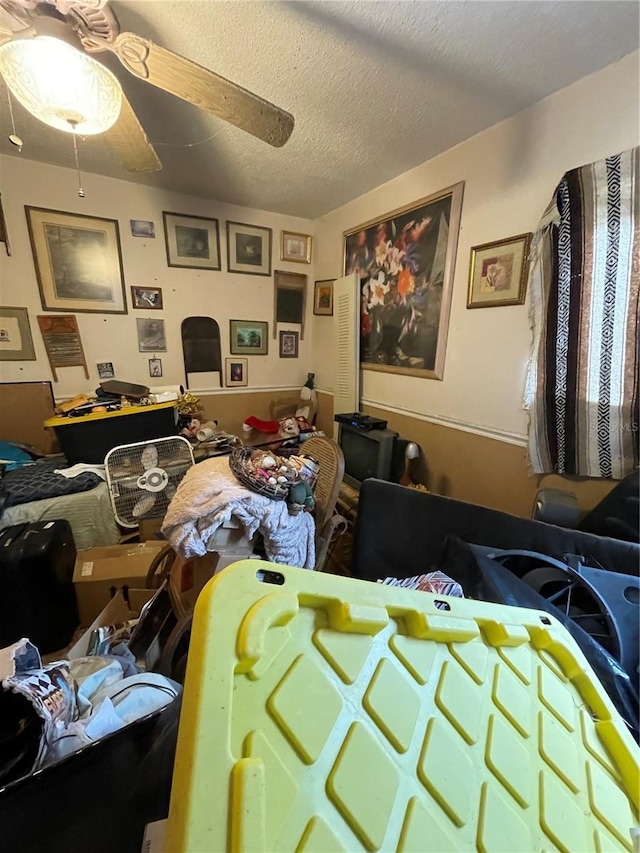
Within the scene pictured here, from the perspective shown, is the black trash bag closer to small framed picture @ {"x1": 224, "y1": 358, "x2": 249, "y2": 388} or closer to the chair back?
the chair back

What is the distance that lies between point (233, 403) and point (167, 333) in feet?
2.44

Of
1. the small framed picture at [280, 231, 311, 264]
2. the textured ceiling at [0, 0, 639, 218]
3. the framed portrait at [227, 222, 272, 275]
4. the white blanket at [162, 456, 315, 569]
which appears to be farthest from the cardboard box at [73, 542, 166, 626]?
the small framed picture at [280, 231, 311, 264]

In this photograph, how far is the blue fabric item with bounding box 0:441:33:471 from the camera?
1933 mm

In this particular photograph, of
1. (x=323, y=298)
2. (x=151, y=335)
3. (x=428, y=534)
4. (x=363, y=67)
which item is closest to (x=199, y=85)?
(x=363, y=67)

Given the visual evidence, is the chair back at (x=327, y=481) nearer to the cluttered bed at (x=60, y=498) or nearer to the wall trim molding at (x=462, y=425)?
the wall trim molding at (x=462, y=425)

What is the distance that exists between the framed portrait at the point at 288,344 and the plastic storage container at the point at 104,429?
1.21m

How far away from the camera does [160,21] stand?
1.11m

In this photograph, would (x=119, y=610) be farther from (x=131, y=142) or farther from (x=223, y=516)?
(x=131, y=142)

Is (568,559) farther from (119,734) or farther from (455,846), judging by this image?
(119,734)

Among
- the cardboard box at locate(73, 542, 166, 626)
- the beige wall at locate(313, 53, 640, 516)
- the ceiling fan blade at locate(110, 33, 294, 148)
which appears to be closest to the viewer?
the ceiling fan blade at locate(110, 33, 294, 148)

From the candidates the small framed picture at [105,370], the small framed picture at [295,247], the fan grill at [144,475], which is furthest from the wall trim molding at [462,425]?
the small framed picture at [105,370]

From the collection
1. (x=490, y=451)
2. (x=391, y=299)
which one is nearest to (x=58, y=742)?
(x=490, y=451)

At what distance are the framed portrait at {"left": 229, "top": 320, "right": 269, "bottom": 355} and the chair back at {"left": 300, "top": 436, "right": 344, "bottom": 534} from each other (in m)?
1.68

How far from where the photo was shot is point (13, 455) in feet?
6.50
